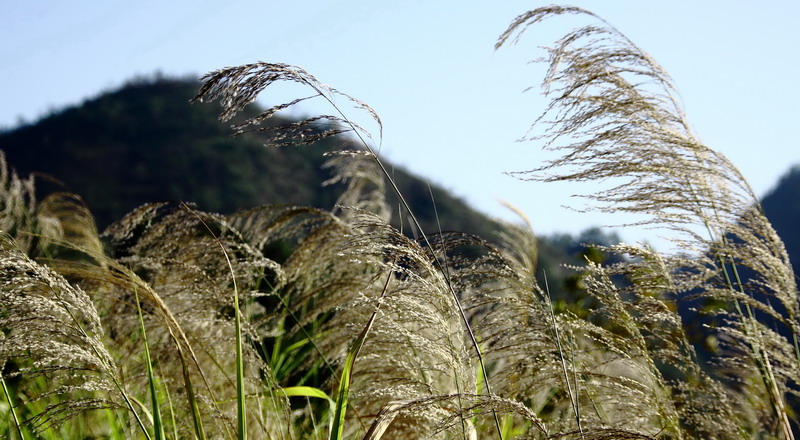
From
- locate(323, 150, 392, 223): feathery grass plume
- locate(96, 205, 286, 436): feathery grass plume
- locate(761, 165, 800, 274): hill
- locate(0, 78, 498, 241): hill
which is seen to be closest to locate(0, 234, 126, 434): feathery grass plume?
locate(96, 205, 286, 436): feathery grass plume

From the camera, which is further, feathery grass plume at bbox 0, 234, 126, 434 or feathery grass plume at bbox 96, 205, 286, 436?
feathery grass plume at bbox 96, 205, 286, 436

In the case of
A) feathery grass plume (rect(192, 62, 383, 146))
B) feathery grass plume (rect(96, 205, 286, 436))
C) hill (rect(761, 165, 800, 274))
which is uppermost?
feathery grass plume (rect(192, 62, 383, 146))

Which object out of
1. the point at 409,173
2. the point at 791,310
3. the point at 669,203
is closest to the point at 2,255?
the point at 669,203

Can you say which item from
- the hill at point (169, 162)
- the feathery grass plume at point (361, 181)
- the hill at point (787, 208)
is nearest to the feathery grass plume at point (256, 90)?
the feathery grass plume at point (361, 181)

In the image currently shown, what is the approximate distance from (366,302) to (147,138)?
43608mm

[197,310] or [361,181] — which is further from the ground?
[361,181]

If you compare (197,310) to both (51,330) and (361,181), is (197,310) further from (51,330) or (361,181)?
(361,181)

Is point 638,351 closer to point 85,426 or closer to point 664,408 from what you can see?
point 664,408

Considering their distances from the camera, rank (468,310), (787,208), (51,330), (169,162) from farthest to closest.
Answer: (787,208) → (169,162) → (468,310) → (51,330)

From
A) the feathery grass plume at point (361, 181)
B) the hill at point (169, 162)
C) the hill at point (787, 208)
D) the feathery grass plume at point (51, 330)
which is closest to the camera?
the feathery grass plume at point (51, 330)

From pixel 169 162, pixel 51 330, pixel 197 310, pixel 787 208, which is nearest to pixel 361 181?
pixel 197 310

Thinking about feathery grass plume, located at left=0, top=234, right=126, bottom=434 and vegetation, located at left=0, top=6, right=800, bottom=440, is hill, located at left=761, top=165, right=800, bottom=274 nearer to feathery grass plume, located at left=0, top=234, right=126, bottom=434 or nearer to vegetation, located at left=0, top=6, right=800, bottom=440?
vegetation, located at left=0, top=6, right=800, bottom=440

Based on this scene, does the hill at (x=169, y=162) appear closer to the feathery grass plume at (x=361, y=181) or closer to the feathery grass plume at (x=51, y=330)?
the feathery grass plume at (x=361, y=181)

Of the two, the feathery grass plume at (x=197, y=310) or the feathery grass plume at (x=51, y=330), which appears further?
the feathery grass plume at (x=197, y=310)
